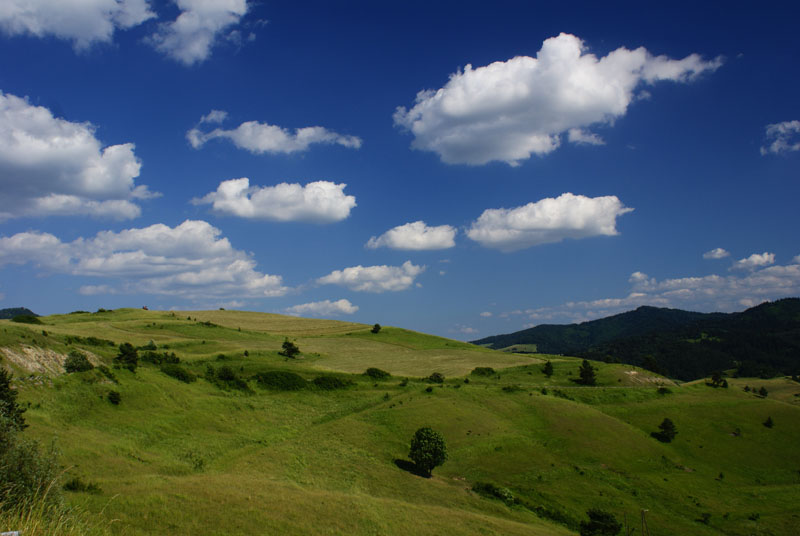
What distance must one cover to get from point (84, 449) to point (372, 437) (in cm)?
3225

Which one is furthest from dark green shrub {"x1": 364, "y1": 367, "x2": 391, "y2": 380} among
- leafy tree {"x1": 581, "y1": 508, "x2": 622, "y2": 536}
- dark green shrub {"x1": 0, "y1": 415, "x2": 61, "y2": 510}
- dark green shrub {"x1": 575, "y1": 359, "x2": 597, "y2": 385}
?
dark green shrub {"x1": 0, "y1": 415, "x2": 61, "y2": 510}

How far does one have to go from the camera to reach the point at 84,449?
3375 centimetres

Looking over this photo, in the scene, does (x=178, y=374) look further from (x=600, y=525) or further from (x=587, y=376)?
(x=587, y=376)

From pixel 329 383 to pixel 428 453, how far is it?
110 ft

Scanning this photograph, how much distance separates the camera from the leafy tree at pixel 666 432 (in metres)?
68.9

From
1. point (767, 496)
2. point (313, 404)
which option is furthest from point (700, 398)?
point (313, 404)

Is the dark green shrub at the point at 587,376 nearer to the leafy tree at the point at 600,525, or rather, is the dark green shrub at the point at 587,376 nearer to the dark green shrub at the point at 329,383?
the dark green shrub at the point at 329,383

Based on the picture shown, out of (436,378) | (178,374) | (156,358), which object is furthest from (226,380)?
(436,378)

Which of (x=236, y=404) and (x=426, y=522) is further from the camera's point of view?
(x=236, y=404)

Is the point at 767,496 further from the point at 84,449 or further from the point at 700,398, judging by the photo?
the point at 84,449

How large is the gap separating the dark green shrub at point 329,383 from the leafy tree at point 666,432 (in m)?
54.1

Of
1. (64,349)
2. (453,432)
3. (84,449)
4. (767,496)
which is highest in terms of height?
(64,349)

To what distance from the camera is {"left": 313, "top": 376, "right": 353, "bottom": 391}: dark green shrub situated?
252 ft

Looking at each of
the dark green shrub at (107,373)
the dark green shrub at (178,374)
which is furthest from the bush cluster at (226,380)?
the dark green shrub at (107,373)
